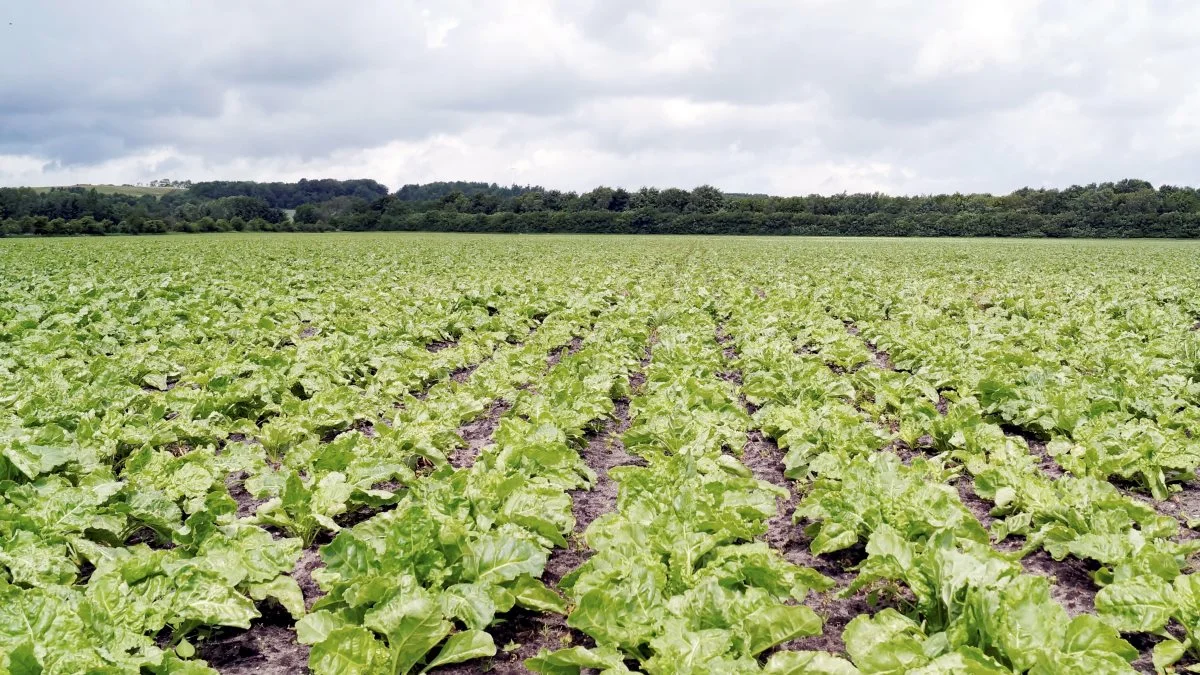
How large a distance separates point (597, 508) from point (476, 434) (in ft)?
7.22

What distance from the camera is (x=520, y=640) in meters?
3.93

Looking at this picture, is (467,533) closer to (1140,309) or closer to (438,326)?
(438,326)

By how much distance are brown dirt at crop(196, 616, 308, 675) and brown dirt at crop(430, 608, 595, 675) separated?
0.78 metres

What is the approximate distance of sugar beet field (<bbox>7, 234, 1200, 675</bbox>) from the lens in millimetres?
3289

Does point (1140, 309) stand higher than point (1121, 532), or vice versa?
point (1140, 309)

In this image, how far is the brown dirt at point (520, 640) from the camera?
12.1ft

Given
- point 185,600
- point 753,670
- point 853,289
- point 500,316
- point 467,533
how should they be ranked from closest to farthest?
1. point 753,670
2. point 185,600
3. point 467,533
4. point 500,316
5. point 853,289

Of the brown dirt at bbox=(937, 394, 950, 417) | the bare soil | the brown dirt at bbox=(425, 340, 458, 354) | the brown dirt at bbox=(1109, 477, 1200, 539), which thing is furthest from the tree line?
the brown dirt at bbox=(1109, 477, 1200, 539)

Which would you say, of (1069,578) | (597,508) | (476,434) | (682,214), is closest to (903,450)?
(1069,578)

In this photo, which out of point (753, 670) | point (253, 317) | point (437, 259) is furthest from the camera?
point (437, 259)

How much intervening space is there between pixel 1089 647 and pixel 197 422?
6891 mm

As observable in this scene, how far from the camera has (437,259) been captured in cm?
3419

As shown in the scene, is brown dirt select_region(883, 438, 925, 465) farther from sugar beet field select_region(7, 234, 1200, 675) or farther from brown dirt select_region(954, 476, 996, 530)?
brown dirt select_region(954, 476, 996, 530)

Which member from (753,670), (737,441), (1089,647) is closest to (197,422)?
(737,441)
